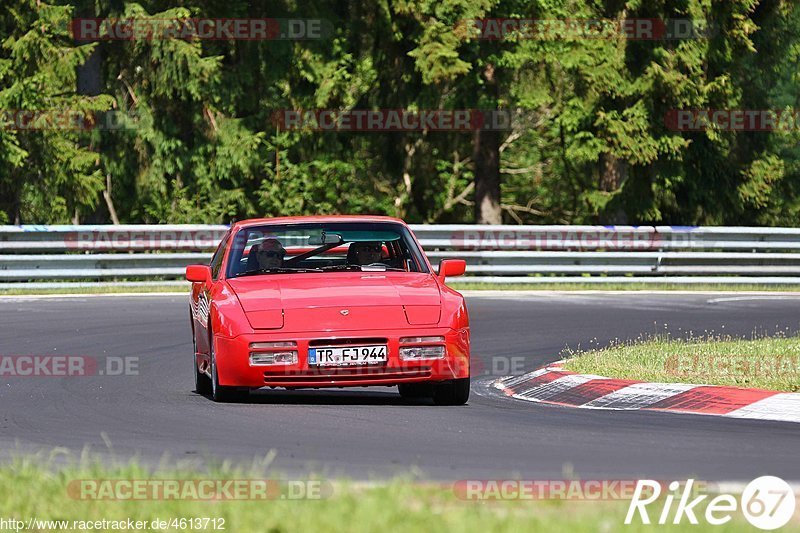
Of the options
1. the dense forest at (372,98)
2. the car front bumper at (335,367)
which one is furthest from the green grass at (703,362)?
the dense forest at (372,98)

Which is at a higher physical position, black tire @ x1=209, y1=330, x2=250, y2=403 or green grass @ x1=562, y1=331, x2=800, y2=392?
black tire @ x1=209, y1=330, x2=250, y2=403

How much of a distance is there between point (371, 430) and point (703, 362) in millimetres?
4846

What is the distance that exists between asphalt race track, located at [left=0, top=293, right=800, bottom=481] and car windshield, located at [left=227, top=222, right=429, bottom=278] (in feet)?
3.32

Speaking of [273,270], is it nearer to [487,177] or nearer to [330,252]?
[330,252]

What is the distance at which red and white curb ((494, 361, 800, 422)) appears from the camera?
35.4 feet

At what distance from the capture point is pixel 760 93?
39688mm

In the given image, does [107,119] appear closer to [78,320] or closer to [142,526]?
[78,320]

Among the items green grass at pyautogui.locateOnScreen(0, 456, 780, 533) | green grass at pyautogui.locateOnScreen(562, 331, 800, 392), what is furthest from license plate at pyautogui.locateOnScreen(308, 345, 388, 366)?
green grass at pyautogui.locateOnScreen(0, 456, 780, 533)

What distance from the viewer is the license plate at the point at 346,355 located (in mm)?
10914

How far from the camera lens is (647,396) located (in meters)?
11.7

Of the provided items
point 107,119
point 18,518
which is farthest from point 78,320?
point 107,119

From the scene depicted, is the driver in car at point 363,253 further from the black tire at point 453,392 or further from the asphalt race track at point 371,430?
the black tire at point 453,392

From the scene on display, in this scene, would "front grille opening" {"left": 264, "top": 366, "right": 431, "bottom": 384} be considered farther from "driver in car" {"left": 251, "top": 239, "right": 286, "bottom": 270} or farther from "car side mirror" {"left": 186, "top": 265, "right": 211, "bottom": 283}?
"car side mirror" {"left": 186, "top": 265, "right": 211, "bottom": 283}

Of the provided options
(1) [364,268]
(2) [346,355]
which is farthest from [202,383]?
(2) [346,355]
